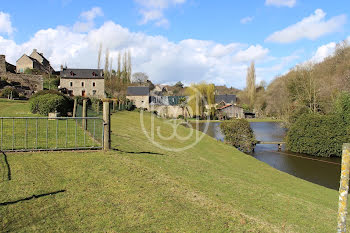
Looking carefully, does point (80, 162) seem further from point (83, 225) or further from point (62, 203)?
point (83, 225)

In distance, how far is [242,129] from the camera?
88.0 ft

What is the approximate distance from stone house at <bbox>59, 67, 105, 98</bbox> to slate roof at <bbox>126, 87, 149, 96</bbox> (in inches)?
611

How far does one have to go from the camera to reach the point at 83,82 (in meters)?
57.6

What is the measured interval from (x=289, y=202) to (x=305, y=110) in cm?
3043

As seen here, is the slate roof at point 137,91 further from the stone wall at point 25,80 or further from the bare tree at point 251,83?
the bare tree at point 251,83

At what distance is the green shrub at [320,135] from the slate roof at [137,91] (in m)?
49.8

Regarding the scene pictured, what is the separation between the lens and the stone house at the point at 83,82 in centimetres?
5681

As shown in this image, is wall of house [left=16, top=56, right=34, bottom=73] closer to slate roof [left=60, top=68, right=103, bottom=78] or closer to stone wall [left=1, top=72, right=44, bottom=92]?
slate roof [left=60, top=68, right=103, bottom=78]

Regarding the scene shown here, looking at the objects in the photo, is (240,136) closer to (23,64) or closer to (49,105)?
(49,105)

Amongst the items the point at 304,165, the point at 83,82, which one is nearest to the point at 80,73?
the point at 83,82

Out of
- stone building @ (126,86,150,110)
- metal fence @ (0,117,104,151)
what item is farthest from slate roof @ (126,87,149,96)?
metal fence @ (0,117,104,151)

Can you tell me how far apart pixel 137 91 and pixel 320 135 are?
176 ft

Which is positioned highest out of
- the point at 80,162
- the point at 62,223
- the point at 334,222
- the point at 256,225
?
the point at 80,162

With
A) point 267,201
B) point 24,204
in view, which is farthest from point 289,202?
point 24,204
